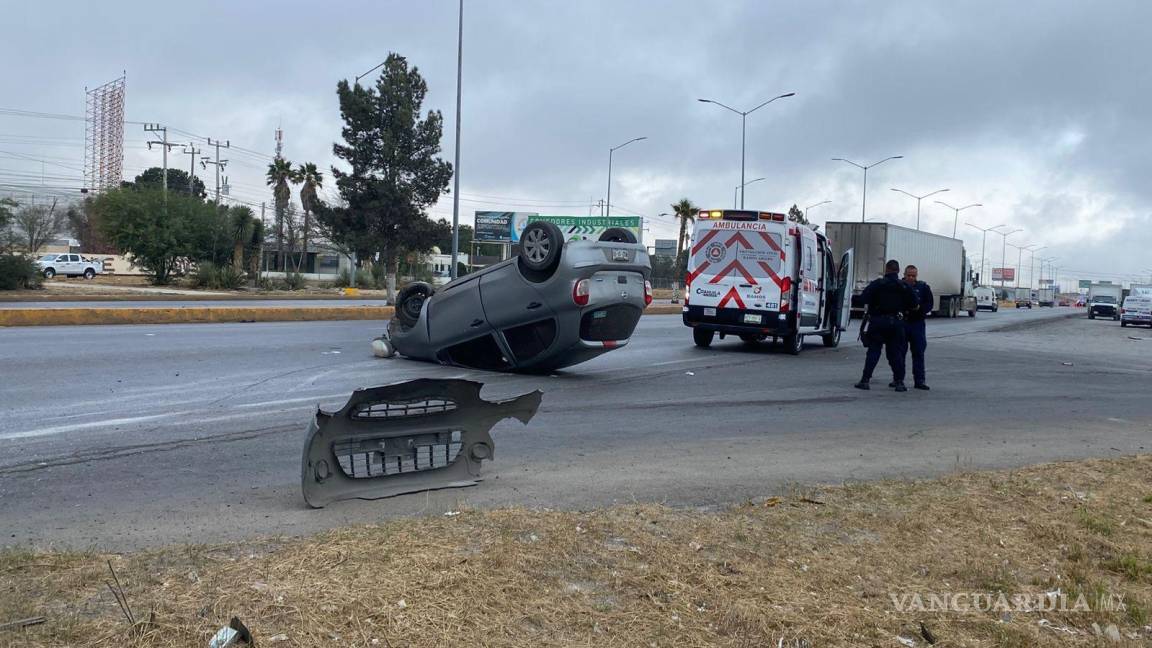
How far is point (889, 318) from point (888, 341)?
1.13 feet

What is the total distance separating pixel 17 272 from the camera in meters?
37.3

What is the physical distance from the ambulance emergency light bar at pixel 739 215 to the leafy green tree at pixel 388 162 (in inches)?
1040

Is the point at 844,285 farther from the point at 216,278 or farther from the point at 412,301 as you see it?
the point at 216,278

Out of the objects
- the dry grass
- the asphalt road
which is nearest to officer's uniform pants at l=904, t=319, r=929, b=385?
the asphalt road

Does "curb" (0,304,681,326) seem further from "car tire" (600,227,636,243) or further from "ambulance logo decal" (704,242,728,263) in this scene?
"car tire" (600,227,636,243)

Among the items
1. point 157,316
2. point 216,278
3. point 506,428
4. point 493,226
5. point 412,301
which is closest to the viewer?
point 506,428

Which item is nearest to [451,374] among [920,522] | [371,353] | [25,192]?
[371,353]

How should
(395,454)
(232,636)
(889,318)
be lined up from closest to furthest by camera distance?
(232,636) < (395,454) < (889,318)

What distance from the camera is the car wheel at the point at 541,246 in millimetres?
10953

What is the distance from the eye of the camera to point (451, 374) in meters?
11.9

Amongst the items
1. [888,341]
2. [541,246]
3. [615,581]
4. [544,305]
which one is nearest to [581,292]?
[544,305]

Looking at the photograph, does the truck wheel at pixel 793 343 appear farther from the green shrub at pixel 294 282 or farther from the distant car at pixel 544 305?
the green shrub at pixel 294 282

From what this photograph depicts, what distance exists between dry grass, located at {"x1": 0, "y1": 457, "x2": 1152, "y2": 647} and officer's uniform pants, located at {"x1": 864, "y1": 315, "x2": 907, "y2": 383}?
6807mm

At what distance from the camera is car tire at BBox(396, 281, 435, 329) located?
13172 millimetres
